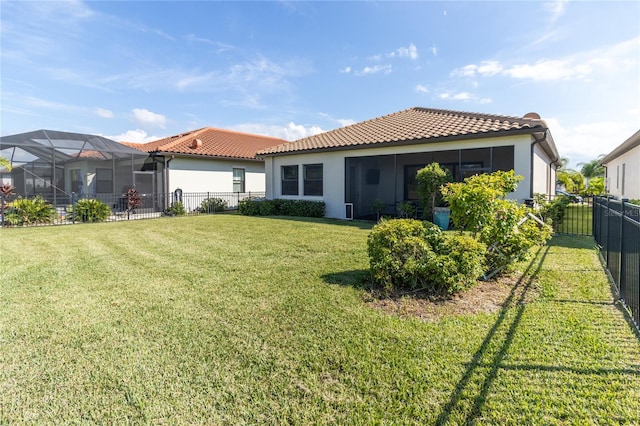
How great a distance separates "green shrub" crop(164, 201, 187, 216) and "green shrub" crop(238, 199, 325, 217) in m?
2.94

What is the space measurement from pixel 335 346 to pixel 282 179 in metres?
14.2

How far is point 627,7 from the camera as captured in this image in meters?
8.39

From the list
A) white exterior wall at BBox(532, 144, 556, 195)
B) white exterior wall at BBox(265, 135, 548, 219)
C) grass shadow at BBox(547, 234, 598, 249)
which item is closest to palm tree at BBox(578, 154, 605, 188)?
white exterior wall at BBox(532, 144, 556, 195)

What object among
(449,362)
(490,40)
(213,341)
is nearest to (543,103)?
(490,40)

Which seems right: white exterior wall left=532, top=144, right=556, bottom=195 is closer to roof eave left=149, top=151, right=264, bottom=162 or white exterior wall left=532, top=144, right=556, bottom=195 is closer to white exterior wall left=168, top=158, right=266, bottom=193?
roof eave left=149, top=151, right=264, bottom=162

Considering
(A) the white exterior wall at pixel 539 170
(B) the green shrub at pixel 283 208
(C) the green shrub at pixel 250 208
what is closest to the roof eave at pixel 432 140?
(A) the white exterior wall at pixel 539 170

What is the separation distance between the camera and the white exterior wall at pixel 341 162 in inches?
388

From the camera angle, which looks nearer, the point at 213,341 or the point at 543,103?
the point at 213,341

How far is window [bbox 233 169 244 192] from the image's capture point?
20.5 metres

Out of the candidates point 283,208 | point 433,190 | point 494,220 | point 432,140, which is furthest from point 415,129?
point 494,220

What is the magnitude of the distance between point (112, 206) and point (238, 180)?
7.07 m

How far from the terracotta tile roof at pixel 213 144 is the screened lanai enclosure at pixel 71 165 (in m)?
1.62

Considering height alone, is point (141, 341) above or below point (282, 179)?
below

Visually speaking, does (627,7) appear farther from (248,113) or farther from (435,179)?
(248,113)
